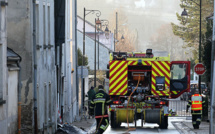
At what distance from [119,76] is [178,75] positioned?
90.8 inches

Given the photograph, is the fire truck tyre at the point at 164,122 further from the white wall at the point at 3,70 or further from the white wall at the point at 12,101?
the white wall at the point at 3,70

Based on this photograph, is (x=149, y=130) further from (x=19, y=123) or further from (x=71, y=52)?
(x=71, y=52)

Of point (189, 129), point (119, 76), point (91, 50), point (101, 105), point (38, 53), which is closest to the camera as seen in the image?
point (38, 53)

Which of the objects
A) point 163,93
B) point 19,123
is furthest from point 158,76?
point 19,123

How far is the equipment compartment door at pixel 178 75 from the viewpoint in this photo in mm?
22156

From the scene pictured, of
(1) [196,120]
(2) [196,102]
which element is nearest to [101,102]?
(2) [196,102]

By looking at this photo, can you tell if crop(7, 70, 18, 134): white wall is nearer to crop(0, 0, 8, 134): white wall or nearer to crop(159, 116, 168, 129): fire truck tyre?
crop(0, 0, 8, 134): white wall

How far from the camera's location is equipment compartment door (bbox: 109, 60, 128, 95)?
21969 millimetres

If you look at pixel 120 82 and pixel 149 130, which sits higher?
pixel 120 82

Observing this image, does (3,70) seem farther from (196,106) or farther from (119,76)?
(196,106)

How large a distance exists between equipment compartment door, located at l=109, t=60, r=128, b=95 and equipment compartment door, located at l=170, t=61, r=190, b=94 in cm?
183

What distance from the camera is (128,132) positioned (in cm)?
2056

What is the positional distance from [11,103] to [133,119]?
7633 mm

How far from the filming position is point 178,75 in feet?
72.6
